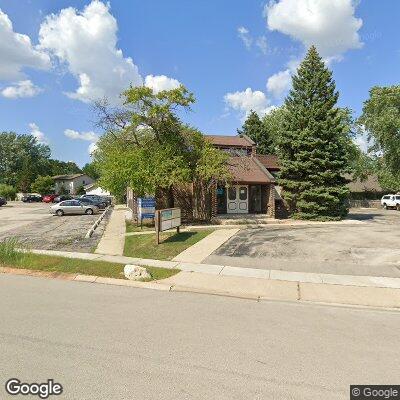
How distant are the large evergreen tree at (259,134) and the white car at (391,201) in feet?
50.4

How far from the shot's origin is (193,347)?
5273 millimetres

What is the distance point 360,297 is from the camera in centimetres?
823

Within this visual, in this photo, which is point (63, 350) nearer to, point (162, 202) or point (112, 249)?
point (112, 249)

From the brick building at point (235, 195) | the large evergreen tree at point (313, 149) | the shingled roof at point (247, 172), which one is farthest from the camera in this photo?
the shingled roof at point (247, 172)

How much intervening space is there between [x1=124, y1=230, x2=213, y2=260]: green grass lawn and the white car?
33.1 m

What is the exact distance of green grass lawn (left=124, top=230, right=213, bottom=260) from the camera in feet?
42.8

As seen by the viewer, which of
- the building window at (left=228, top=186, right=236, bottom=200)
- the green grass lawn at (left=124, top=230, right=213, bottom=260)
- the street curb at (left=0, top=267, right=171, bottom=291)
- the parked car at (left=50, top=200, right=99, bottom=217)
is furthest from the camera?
the parked car at (left=50, top=200, right=99, bottom=217)

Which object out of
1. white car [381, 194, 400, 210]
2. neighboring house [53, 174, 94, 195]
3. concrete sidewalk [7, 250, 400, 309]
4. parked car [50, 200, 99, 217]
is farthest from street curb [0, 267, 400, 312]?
neighboring house [53, 174, 94, 195]

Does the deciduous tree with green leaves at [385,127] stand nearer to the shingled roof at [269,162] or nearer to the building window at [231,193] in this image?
the shingled roof at [269,162]

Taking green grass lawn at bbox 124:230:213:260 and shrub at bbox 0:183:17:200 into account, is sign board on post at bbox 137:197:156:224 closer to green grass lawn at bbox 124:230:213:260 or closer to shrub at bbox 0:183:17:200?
green grass lawn at bbox 124:230:213:260

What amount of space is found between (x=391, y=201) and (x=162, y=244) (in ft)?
122

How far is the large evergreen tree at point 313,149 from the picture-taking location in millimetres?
22938

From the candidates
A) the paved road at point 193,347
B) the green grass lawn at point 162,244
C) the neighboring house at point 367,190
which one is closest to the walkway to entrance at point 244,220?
the green grass lawn at point 162,244

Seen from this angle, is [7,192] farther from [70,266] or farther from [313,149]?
[70,266]
